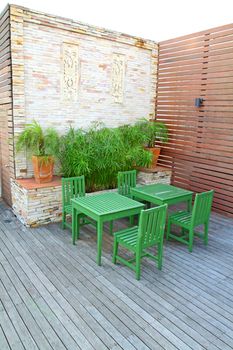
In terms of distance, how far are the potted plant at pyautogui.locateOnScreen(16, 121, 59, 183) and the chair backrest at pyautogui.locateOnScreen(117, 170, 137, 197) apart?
1322 mm

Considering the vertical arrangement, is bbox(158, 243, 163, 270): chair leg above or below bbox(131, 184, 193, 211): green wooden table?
below

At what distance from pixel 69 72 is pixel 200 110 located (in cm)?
296

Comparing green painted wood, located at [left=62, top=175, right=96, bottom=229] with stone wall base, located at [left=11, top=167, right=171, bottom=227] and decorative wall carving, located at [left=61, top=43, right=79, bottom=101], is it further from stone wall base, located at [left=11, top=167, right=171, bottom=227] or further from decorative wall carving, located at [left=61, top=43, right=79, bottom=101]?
decorative wall carving, located at [left=61, top=43, right=79, bottom=101]

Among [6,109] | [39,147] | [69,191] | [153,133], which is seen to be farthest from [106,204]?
[153,133]

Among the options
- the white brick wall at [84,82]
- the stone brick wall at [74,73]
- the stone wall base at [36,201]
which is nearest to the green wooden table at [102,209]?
the stone wall base at [36,201]

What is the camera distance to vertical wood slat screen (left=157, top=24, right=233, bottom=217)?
570 cm

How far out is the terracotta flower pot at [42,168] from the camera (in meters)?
4.99

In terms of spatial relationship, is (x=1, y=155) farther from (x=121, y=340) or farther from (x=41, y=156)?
(x=121, y=340)

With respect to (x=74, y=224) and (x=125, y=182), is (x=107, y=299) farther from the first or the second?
(x=125, y=182)

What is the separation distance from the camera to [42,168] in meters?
5.05

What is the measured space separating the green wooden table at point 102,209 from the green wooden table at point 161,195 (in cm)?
51

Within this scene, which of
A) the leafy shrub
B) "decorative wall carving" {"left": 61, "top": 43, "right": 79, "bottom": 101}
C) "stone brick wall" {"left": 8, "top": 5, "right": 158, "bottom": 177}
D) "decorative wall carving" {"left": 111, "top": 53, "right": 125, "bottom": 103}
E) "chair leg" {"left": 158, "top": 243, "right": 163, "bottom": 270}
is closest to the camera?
"chair leg" {"left": 158, "top": 243, "right": 163, "bottom": 270}

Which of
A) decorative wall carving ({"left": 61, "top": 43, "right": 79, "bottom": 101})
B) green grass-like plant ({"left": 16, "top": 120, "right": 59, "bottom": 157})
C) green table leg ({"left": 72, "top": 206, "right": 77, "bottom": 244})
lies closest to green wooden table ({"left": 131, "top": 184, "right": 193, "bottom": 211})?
green table leg ({"left": 72, "top": 206, "right": 77, "bottom": 244})

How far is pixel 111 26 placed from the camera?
6.12 metres
